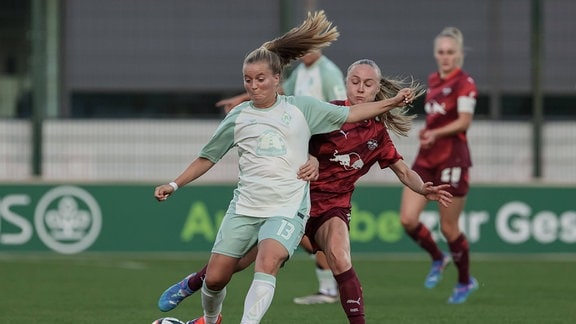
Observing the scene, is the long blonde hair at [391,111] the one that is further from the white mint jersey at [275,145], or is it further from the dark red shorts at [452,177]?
the dark red shorts at [452,177]

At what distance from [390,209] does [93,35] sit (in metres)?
4.84

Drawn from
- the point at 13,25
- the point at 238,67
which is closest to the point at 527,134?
the point at 238,67

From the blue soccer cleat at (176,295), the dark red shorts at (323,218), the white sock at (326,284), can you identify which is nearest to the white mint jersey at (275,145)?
the dark red shorts at (323,218)

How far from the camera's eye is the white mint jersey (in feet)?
24.8

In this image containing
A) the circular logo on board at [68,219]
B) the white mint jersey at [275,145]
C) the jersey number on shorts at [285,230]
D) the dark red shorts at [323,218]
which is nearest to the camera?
the jersey number on shorts at [285,230]

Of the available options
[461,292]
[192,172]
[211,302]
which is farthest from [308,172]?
[461,292]

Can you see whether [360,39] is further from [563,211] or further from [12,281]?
[12,281]

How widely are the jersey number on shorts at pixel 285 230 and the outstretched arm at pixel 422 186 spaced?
2.89ft

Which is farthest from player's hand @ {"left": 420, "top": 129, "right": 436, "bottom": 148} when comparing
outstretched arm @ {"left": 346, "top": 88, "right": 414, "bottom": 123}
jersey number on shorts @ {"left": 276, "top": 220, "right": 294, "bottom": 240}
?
jersey number on shorts @ {"left": 276, "top": 220, "right": 294, "bottom": 240}

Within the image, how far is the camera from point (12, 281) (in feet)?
40.2

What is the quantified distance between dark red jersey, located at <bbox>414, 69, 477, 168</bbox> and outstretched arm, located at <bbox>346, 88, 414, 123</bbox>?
327 cm

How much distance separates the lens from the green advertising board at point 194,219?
1583 centimetres

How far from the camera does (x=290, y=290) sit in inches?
462

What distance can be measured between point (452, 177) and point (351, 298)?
3384mm
